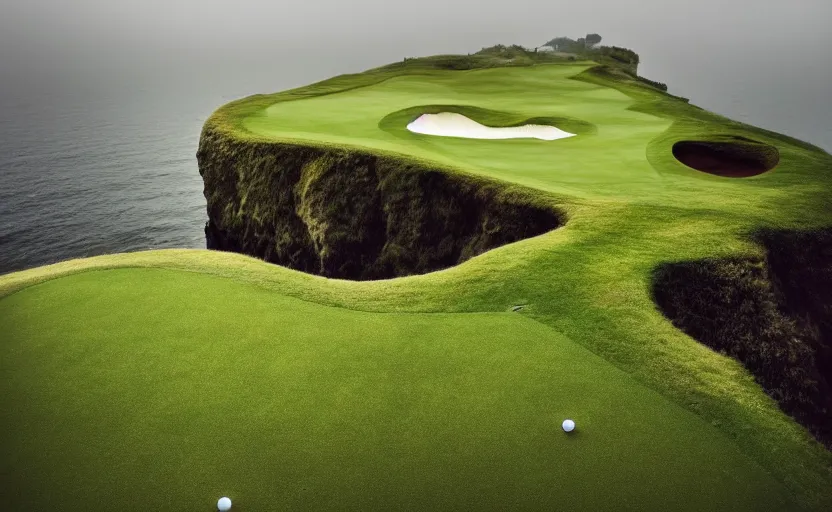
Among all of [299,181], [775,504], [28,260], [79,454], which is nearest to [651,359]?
[775,504]

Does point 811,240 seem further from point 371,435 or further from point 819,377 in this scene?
point 371,435

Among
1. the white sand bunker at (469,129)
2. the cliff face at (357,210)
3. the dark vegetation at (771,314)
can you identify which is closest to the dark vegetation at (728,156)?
the white sand bunker at (469,129)

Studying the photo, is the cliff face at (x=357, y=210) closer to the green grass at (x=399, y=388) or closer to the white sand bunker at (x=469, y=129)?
the green grass at (x=399, y=388)

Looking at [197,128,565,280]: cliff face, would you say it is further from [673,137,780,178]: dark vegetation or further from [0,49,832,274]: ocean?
[0,49,832,274]: ocean

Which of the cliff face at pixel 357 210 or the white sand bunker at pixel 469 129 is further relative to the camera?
the white sand bunker at pixel 469 129

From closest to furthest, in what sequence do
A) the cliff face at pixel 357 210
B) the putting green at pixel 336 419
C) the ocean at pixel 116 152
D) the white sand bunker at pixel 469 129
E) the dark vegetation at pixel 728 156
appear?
the putting green at pixel 336 419, the cliff face at pixel 357 210, the dark vegetation at pixel 728 156, the white sand bunker at pixel 469 129, the ocean at pixel 116 152

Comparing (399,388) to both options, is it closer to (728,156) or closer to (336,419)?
(336,419)
